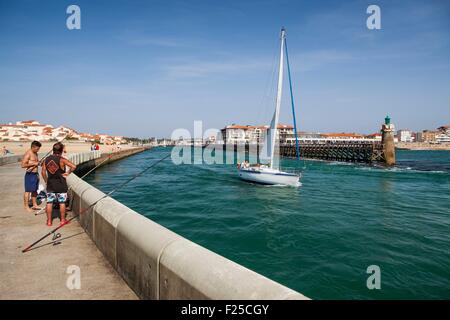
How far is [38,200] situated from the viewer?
28.4 feet

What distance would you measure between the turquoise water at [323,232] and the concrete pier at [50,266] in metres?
5.52

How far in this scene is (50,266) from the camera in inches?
171

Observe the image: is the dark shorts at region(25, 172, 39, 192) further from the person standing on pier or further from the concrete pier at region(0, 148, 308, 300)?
the person standing on pier

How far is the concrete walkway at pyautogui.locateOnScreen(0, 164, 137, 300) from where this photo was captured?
11.9 ft

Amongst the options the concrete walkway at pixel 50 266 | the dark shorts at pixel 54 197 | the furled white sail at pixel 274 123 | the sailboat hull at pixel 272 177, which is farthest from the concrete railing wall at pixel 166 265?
the furled white sail at pixel 274 123

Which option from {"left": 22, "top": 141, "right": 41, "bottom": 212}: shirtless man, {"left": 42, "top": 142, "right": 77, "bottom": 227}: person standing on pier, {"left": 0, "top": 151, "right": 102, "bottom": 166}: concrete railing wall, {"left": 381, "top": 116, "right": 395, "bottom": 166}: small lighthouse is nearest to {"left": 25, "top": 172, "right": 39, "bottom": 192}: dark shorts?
{"left": 22, "top": 141, "right": 41, "bottom": 212}: shirtless man

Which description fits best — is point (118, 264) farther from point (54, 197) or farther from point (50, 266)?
point (54, 197)

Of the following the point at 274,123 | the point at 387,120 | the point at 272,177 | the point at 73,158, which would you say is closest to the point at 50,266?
the point at 272,177

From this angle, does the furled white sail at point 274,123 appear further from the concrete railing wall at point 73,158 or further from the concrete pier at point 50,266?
the concrete pier at point 50,266

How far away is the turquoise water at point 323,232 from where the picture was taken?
27.7 feet

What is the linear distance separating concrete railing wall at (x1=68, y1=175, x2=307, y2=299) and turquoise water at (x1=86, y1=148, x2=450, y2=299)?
5538 millimetres

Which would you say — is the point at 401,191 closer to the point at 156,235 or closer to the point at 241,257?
the point at 241,257
